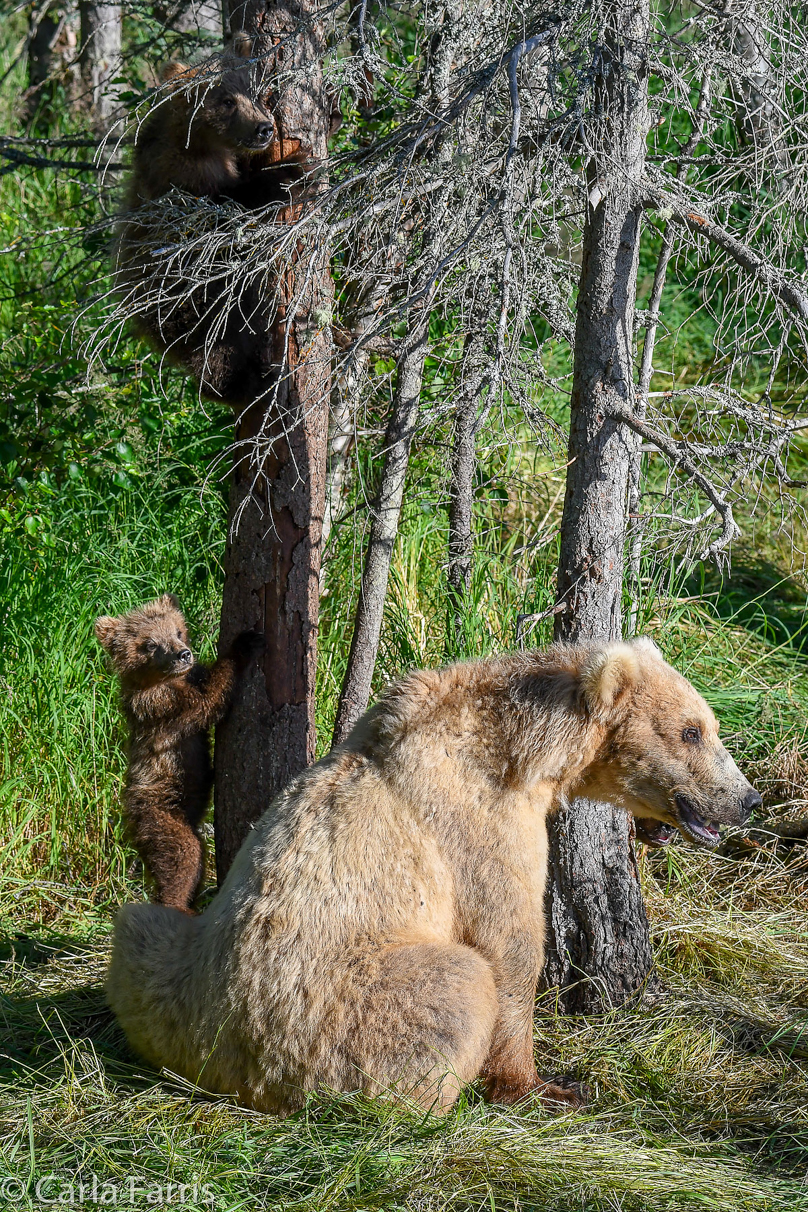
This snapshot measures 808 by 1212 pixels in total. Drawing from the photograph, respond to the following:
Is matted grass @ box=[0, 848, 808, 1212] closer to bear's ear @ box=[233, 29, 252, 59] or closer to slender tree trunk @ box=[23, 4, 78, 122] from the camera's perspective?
bear's ear @ box=[233, 29, 252, 59]

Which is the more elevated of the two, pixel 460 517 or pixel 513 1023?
pixel 460 517

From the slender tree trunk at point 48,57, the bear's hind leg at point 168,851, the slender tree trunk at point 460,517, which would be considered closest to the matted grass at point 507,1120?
the bear's hind leg at point 168,851

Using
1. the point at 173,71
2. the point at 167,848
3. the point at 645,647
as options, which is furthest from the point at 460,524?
the point at 173,71

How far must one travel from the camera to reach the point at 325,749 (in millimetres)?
6289

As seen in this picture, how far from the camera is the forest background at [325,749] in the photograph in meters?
3.36

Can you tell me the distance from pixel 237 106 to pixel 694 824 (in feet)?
12.7

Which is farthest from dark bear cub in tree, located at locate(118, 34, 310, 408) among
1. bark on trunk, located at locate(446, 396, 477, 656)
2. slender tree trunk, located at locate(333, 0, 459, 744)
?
bark on trunk, located at locate(446, 396, 477, 656)

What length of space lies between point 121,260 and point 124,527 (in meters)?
2.05

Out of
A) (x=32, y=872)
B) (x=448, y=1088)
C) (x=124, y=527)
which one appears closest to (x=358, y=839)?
(x=448, y=1088)

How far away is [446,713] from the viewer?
3852 mm

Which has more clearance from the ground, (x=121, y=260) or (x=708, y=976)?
(x=121, y=260)

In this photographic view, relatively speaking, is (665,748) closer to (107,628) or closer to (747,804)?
(747,804)

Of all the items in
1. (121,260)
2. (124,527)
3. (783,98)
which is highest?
(783,98)

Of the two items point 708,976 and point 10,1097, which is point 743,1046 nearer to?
point 708,976
